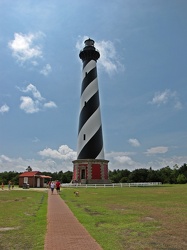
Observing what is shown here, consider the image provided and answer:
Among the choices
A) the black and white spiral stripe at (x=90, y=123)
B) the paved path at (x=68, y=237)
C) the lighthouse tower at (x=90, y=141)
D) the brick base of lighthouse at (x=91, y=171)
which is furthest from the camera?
the black and white spiral stripe at (x=90, y=123)

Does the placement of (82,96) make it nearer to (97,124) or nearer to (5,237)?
(97,124)

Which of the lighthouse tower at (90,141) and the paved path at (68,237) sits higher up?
the lighthouse tower at (90,141)

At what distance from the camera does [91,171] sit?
4069cm

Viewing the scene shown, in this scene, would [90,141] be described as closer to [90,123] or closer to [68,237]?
[90,123]

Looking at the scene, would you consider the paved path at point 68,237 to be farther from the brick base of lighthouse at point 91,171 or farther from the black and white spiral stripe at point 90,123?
the black and white spiral stripe at point 90,123

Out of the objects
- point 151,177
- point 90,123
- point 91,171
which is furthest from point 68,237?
point 151,177

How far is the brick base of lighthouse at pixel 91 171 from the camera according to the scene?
1596 inches

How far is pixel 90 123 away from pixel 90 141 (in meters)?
2.70

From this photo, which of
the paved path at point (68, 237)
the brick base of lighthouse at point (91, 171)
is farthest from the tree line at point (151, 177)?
the paved path at point (68, 237)

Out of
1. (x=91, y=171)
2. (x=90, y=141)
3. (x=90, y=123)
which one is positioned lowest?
(x=91, y=171)

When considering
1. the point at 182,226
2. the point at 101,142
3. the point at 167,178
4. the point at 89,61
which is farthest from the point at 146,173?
the point at 182,226

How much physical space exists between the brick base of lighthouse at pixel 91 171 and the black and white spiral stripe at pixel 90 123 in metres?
0.84

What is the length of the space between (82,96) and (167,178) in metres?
34.8

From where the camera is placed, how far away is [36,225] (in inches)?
354
